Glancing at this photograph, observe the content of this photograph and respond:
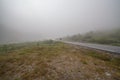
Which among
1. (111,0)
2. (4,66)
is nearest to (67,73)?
(4,66)

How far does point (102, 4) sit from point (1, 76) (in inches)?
7780

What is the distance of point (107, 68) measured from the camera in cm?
1330

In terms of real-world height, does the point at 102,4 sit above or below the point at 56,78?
above

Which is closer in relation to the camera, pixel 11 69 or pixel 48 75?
pixel 48 75

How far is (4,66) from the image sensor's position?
15711 mm

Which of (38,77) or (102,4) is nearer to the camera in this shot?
(38,77)

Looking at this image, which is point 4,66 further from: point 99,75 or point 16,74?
point 99,75

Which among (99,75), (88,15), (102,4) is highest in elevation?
(102,4)

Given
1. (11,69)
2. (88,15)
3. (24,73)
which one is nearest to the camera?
(24,73)

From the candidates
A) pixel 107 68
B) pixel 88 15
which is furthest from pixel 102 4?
pixel 107 68

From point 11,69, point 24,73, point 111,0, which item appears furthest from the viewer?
point 111,0

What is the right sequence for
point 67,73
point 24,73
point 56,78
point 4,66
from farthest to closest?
point 4,66
point 24,73
point 67,73
point 56,78

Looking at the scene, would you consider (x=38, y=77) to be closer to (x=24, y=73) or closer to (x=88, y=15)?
(x=24, y=73)

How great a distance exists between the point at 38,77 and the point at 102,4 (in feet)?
646
